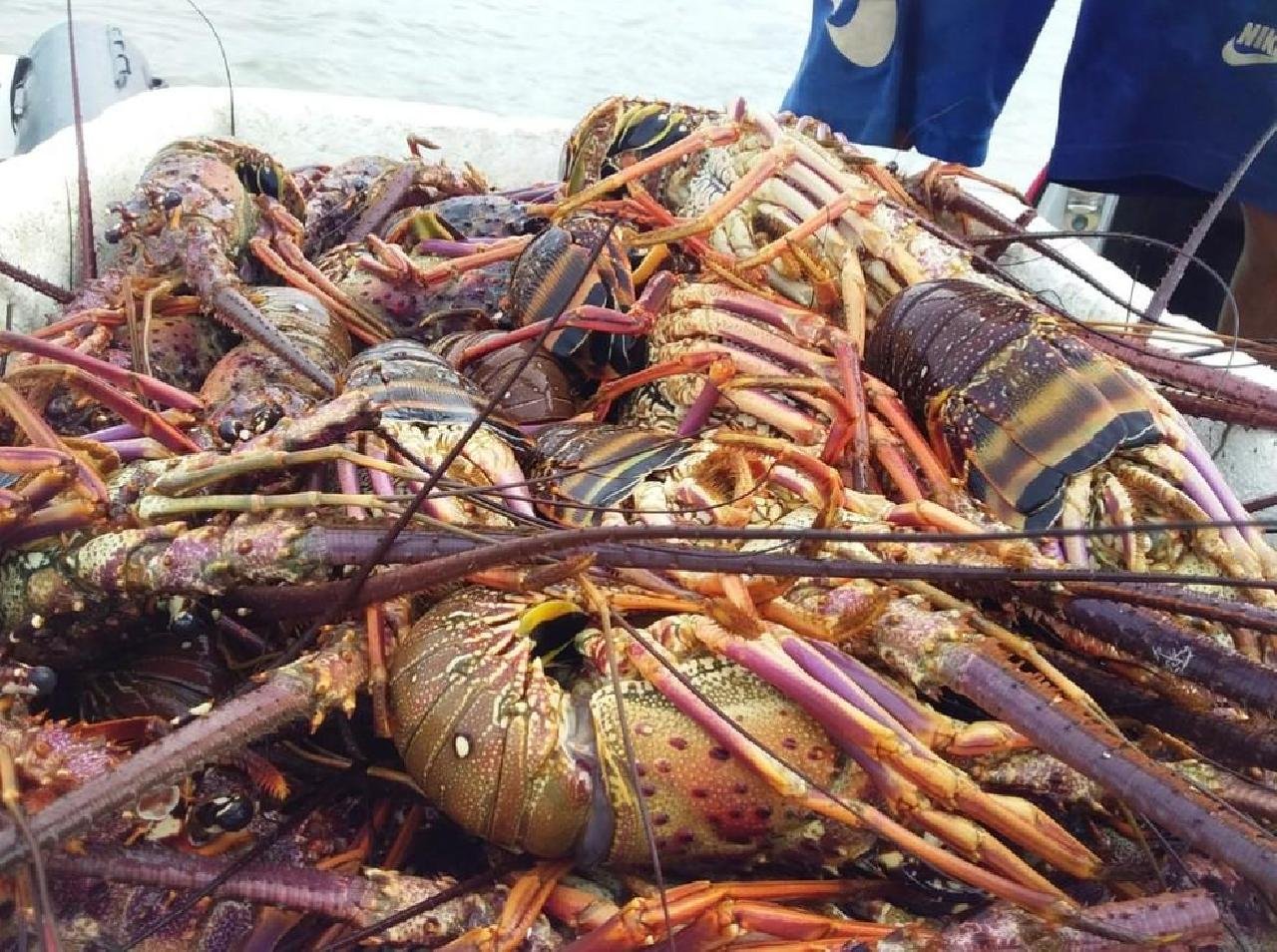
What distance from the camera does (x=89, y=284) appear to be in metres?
2.43

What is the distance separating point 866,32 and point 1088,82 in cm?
80

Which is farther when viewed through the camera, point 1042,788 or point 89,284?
point 89,284

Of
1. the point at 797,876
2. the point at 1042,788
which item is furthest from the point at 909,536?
the point at 797,876

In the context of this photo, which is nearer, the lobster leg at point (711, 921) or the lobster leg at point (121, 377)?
the lobster leg at point (711, 921)

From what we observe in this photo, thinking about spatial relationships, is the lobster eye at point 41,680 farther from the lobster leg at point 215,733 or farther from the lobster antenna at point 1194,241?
the lobster antenna at point 1194,241

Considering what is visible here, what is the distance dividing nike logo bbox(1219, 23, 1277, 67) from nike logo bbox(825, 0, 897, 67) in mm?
1065

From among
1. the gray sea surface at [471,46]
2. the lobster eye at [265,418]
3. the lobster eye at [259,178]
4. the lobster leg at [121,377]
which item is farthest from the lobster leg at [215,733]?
the gray sea surface at [471,46]

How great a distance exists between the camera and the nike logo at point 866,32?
364 centimetres

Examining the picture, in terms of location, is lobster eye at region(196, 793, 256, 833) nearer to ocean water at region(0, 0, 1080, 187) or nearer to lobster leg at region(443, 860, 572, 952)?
lobster leg at region(443, 860, 572, 952)

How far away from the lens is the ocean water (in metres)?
8.32

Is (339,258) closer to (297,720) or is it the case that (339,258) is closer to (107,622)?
(107,622)

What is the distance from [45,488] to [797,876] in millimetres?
1128

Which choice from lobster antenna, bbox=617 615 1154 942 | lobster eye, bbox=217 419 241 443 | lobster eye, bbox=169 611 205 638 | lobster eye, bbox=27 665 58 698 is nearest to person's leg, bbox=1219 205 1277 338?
lobster antenna, bbox=617 615 1154 942

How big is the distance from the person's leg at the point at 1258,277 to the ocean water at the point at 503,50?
515 cm
